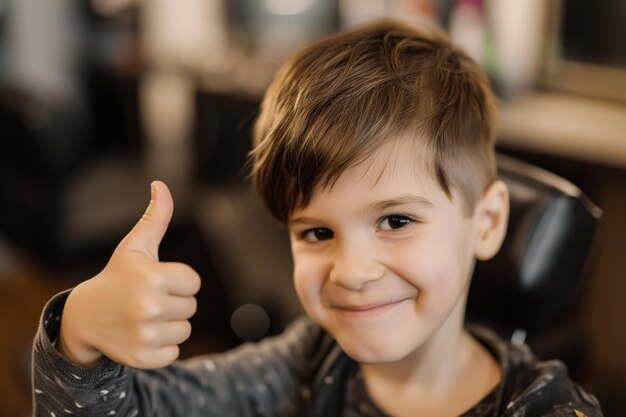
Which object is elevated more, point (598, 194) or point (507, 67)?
point (507, 67)

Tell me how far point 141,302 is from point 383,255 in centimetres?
29

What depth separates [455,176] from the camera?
Result: 989 mm

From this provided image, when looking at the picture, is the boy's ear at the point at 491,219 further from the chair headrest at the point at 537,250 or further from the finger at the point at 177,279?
the finger at the point at 177,279

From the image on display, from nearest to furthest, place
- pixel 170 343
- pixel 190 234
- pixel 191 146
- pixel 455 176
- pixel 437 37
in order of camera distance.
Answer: pixel 170 343, pixel 455 176, pixel 437 37, pixel 190 234, pixel 191 146

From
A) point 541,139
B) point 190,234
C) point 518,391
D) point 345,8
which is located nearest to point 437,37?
point 518,391

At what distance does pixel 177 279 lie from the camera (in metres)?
0.80

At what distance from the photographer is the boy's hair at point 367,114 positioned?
93 centimetres

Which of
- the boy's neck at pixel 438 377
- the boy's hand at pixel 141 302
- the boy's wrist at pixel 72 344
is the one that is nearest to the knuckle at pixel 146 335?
the boy's hand at pixel 141 302

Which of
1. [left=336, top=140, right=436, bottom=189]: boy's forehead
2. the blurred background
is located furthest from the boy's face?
the blurred background

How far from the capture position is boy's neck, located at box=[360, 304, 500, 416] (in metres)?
1.06

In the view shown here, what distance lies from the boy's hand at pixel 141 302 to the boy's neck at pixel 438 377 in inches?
14.5

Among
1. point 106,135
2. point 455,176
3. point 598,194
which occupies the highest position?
point 455,176

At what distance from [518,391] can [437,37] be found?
0.46 m

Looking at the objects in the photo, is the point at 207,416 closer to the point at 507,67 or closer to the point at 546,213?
the point at 546,213
